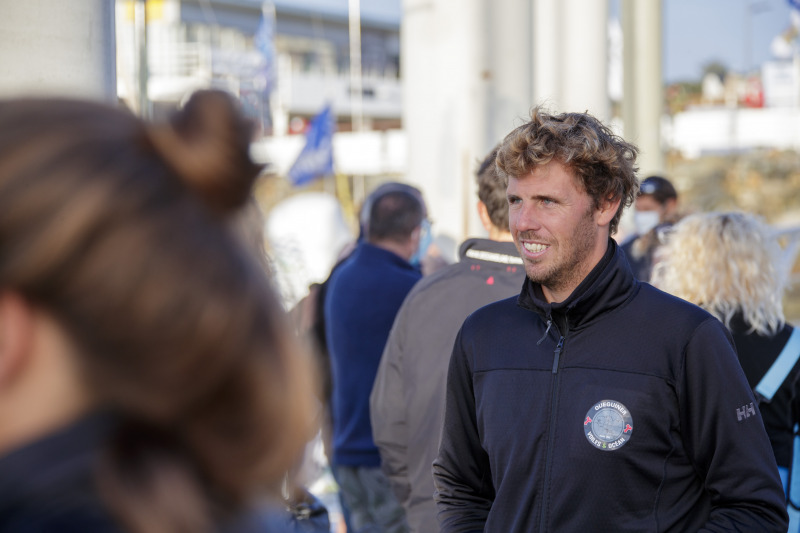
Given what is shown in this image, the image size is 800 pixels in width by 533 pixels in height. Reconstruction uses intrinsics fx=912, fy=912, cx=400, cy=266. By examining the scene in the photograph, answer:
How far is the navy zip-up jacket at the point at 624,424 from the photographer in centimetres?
231

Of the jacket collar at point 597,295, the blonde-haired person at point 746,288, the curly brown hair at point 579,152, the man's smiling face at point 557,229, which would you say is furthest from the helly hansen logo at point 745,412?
the blonde-haired person at point 746,288

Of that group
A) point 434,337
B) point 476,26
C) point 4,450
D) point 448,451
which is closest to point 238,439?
point 4,450

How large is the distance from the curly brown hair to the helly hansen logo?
26.9 inches

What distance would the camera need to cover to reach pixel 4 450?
36.1 inches

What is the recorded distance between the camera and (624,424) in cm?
233

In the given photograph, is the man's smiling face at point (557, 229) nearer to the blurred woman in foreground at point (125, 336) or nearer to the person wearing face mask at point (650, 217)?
the blurred woman in foreground at point (125, 336)

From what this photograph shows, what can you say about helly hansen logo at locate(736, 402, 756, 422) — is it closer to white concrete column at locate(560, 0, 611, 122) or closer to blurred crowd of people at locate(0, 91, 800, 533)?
blurred crowd of people at locate(0, 91, 800, 533)

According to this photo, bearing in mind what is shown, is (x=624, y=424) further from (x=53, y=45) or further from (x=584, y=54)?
(x=584, y=54)

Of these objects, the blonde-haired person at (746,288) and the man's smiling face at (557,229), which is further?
the blonde-haired person at (746,288)

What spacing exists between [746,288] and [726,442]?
1539mm

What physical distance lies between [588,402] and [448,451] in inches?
20.7

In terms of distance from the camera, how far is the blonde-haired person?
3.59m

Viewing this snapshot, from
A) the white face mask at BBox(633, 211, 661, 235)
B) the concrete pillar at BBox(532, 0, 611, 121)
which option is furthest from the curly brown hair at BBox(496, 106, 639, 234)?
the concrete pillar at BBox(532, 0, 611, 121)

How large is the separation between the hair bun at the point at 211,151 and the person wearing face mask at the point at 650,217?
5485 mm
